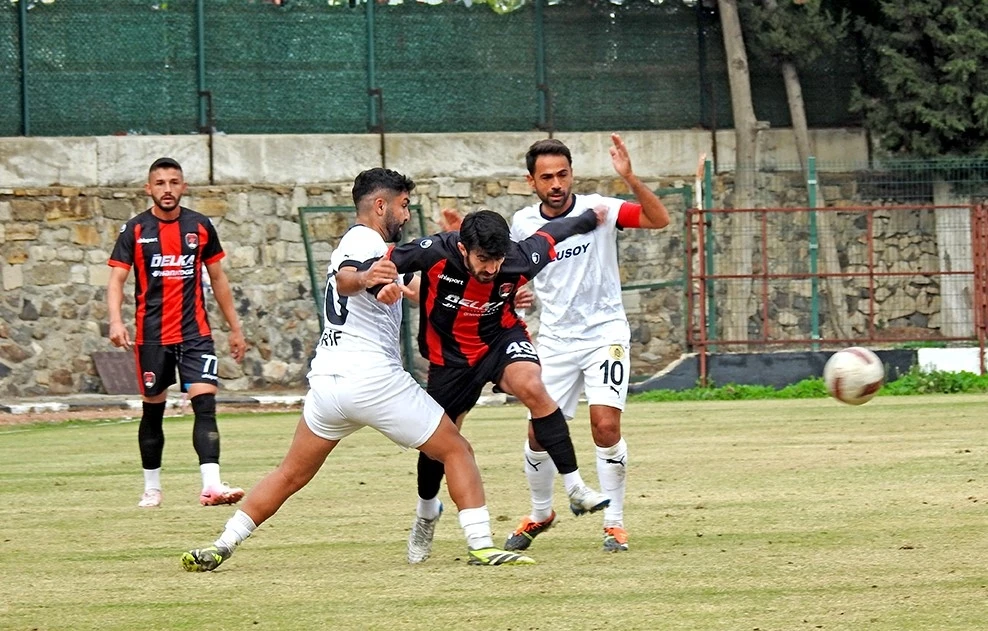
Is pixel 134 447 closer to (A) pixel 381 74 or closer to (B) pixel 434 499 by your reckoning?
(B) pixel 434 499

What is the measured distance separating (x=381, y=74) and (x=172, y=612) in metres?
18.3

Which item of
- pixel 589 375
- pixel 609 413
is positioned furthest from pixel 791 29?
pixel 609 413

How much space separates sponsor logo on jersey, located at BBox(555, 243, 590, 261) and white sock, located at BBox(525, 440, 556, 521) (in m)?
1.00

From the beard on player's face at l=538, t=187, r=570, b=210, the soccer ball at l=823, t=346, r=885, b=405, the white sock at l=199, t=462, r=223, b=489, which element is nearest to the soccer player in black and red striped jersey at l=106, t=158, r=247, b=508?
the white sock at l=199, t=462, r=223, b=489

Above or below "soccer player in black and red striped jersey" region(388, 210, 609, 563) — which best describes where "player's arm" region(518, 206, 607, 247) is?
above

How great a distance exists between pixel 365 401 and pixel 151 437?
3873 millimetres

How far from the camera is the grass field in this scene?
6430 mm

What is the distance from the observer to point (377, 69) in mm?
24406

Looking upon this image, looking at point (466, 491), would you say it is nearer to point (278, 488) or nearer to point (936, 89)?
point (278, 488)

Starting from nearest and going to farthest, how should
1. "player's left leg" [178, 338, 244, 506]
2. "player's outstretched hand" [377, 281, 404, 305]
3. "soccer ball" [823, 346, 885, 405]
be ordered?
"player's outstretched hand" [377, 281, 404, 305]
"soccer ball" [823, 346, 885, 405]
"player's left leg" [178, 338, 244, 506]

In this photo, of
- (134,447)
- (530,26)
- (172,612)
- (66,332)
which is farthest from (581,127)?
(172,612)

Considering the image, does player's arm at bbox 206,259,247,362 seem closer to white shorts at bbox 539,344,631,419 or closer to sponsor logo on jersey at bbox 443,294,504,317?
white shorts at bbox 539,344,631,419

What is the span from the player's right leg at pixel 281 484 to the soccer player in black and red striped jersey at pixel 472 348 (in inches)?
21.6

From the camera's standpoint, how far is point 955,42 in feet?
79.4
